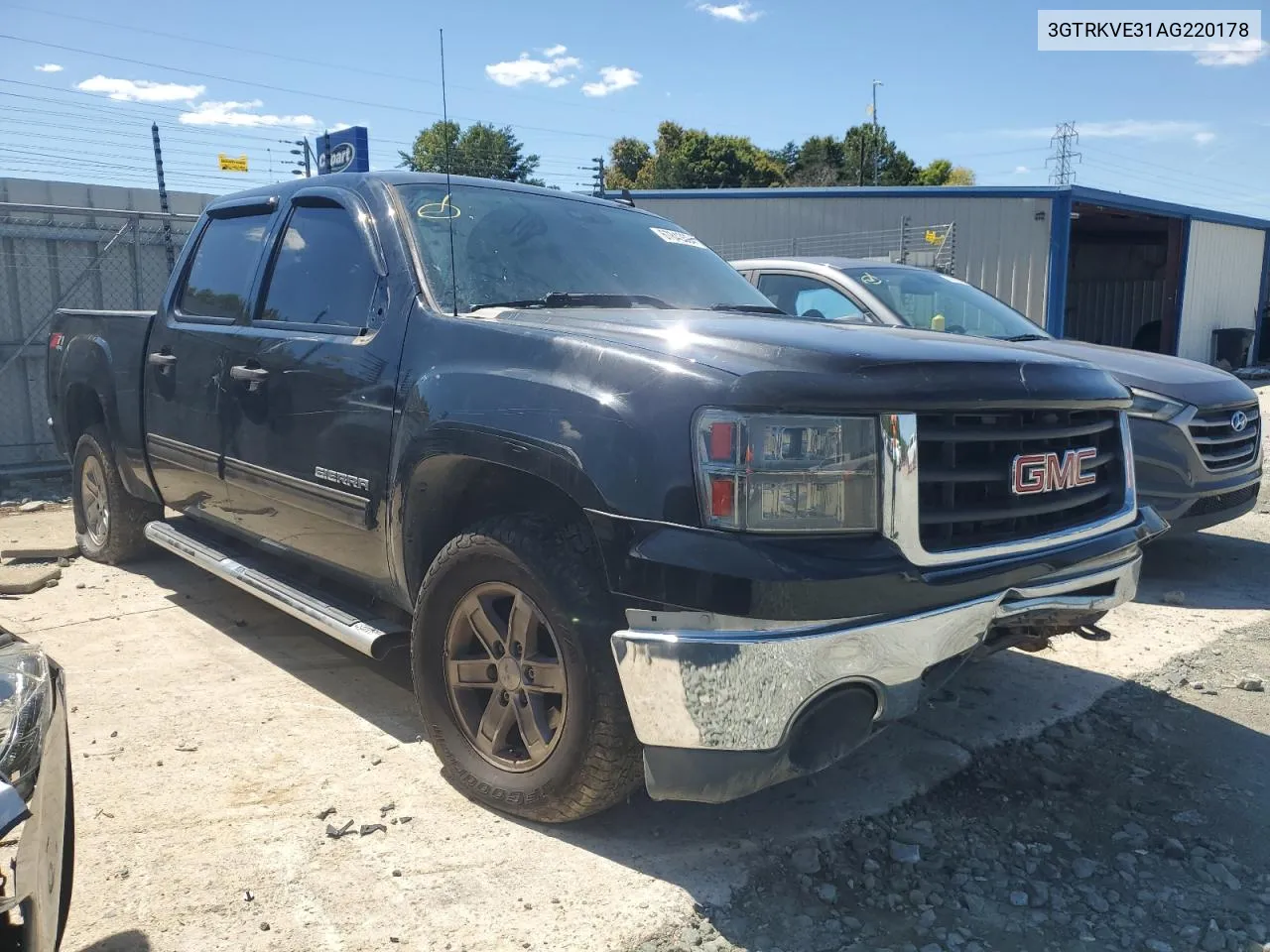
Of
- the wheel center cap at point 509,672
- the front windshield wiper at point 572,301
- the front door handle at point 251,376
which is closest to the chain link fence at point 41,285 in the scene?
the front door handle at point 251,376

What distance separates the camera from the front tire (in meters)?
2.54

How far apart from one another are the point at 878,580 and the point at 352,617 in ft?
6.26

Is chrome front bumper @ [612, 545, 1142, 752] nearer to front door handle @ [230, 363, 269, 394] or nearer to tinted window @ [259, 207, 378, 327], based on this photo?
tinted window @ [259, 207, 378, 327]

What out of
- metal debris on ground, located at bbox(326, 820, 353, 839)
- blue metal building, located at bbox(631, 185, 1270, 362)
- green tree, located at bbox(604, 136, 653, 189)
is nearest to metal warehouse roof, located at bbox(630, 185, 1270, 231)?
blue metal building, located at bbox(631, 185, 1270, 362)

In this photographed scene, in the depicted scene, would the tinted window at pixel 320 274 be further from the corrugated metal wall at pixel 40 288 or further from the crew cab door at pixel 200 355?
the corrugated metal wall at pixel 40 288

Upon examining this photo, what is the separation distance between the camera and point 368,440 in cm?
322

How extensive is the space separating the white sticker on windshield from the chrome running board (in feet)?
6.31

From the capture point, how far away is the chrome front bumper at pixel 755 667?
226cm

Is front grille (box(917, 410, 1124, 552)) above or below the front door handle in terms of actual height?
below

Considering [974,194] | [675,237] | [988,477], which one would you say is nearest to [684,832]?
[988,477]

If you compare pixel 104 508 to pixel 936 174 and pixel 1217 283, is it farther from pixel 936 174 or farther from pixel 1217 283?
pixel 936 174

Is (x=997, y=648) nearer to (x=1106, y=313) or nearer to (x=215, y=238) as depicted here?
(x=215, y=238)

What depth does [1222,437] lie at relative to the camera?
551cm

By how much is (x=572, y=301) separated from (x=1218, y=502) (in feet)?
13.7
